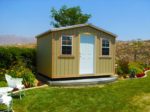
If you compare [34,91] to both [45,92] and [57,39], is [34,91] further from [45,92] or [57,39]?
[57,39]

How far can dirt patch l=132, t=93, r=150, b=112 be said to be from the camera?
8094 mm

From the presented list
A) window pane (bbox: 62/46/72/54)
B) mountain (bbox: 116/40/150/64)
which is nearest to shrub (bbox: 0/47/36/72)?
window pane (bbox: 62/46/72/54)

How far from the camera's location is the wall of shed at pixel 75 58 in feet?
40.6

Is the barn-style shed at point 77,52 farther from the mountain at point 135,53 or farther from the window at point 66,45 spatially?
the mountain at point 135,53

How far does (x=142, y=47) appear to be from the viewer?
26.3 m

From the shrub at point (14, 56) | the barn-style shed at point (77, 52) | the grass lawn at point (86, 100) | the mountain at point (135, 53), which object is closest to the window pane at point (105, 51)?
the barn-style shed at point (77, 52)

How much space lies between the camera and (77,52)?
1293 cm

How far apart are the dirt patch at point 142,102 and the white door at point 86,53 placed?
4296mm

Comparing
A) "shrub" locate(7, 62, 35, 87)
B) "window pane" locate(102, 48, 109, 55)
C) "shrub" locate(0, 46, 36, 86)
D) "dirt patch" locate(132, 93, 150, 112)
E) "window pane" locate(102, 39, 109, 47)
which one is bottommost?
"dirt patch" locate(132, 93, 150, 112)

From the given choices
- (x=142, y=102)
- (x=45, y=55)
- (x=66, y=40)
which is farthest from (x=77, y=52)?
(x=142, y=102)

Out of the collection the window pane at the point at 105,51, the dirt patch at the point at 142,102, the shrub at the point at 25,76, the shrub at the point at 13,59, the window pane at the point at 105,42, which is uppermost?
the window pane at the point at 105,42

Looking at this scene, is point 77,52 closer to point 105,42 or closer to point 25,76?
point 105,42

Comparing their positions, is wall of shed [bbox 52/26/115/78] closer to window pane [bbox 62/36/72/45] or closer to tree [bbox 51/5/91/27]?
window pane [bbox 62/36/72/45]

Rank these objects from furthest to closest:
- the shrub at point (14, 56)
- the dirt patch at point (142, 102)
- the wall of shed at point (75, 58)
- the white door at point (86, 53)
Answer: the shrub at point (14, 56) < the white door at point (86, 53) < the wall of shed at point (75, 58) < the dirt patch at point (142, 102)
